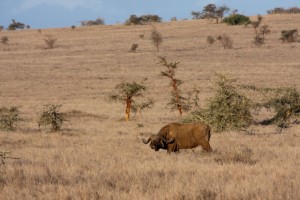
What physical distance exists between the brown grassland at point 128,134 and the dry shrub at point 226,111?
996 mm

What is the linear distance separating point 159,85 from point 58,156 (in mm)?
29188

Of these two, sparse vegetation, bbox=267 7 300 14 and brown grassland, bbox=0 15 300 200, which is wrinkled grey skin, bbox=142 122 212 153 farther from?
sparse vegetation, bbox=267 7 300 14

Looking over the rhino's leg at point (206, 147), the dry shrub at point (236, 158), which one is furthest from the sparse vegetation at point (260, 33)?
the dry shrub at point (236, 158)

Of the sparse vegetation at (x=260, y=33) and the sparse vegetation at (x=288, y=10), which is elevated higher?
the sparse vegetation at (x=288, y=10)

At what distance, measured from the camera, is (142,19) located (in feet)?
372

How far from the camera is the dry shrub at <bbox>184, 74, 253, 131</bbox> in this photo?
19734 millimetres

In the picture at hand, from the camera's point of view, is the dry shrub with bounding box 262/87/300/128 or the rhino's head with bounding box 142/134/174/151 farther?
the dry shrub with bounding box 262/87/300/128

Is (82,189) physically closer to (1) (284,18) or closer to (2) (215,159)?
(2) (215,159)

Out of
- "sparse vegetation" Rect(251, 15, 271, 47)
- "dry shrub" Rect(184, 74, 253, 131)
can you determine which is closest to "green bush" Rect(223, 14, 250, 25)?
"sparse vegetation" Rect(251, 15, 271, 47)

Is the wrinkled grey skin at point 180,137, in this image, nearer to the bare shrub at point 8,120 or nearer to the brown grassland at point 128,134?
the brown grassland at point 128,134

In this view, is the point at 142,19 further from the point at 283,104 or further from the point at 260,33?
the point at 283,104

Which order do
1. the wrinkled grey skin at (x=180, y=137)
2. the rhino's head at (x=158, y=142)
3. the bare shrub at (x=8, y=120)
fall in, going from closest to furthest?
the rhino's head at (x=158, y=142) → the wrinkled grey skin at (x=180, y=137) → the bare shrub at (x=8, y=120)

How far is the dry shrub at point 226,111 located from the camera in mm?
19734

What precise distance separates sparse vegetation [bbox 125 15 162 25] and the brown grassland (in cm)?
3303
